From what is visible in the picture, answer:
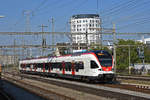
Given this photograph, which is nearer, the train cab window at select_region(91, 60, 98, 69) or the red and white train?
the red and white train

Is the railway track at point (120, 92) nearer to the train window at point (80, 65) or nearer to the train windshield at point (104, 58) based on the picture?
the train windshield at point (104, 58)

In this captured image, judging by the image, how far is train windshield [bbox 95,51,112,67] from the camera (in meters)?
25.4

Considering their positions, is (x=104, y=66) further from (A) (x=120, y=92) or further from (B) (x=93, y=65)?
(A) (x=120, y=92)

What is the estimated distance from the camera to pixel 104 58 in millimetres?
25734

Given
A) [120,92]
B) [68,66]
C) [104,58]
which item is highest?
[104,58]

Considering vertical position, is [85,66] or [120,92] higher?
[85,66]

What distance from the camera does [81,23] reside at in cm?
16225

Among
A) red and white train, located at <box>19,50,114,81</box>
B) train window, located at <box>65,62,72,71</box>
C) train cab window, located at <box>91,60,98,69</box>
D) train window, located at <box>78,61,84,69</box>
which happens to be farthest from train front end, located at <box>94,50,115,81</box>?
train window, located at <box>65,62,72,71</box>

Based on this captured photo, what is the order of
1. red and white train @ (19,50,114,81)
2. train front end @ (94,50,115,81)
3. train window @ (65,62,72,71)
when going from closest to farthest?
train front end @ (94,50,115,81)
red and white train @ (19,50,114,81)
train window @ (65,62,72,71)

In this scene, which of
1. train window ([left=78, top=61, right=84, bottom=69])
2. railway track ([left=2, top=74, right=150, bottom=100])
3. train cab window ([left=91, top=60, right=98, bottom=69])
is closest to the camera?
railway track ([left=2, top=74, right=150, bottom=100])

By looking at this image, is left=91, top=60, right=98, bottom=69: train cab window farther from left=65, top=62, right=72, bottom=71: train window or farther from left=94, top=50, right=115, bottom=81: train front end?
left=65, top=62, right=72, bottom=71: train window

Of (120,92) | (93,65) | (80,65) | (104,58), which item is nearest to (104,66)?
(104,58)

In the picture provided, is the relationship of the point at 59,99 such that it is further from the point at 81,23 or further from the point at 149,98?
the point at 81,23

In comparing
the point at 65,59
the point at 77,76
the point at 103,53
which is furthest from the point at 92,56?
the point at 65,59
